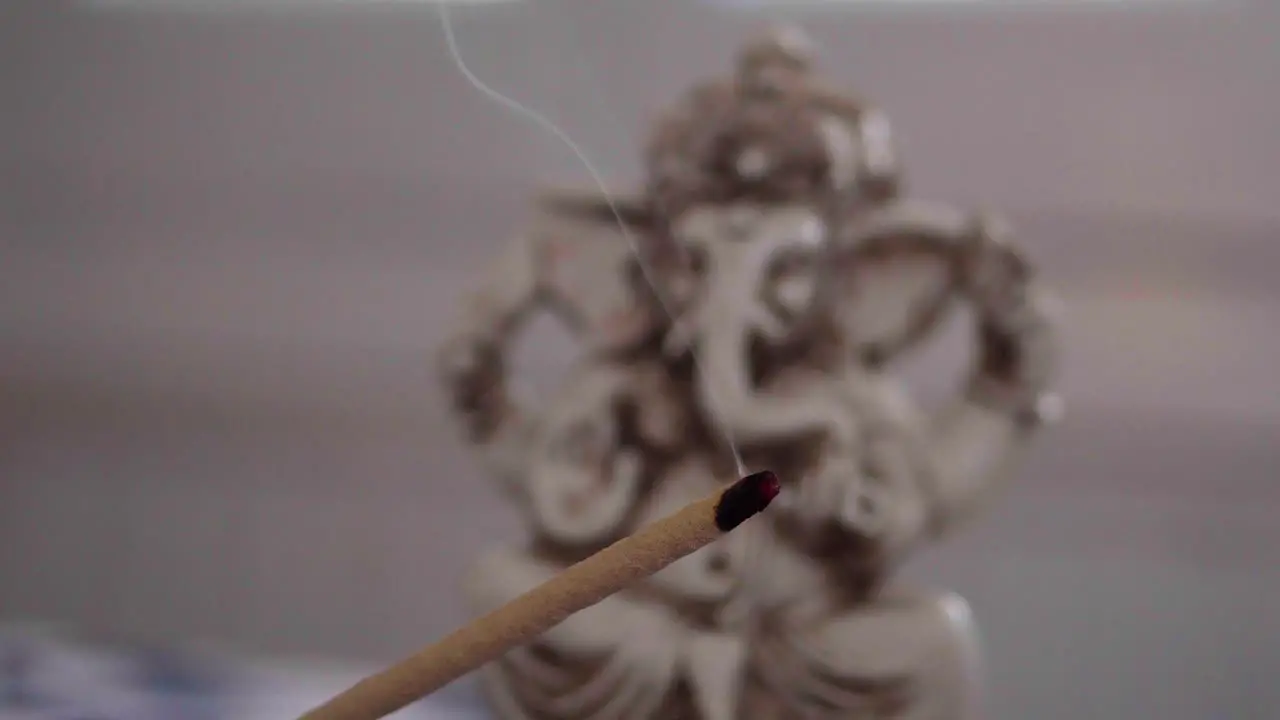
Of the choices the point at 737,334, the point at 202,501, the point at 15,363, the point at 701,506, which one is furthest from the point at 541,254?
the point at 15,363

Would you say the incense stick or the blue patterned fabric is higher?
the incense stick

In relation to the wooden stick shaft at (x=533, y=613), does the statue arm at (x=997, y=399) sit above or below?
below

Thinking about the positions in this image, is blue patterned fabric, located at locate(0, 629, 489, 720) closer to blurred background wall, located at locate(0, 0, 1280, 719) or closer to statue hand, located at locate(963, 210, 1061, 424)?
blurred background wall, located at locate(0, 0, 1280, 719)

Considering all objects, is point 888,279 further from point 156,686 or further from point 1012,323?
point 156,686

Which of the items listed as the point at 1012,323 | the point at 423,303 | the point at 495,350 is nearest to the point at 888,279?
the point at 1012,323

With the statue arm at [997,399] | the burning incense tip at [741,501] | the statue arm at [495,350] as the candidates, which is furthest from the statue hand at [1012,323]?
the burning incense tip at [741,501]

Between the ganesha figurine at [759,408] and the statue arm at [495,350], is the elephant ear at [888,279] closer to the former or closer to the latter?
the ganesha figurine at [759,408]

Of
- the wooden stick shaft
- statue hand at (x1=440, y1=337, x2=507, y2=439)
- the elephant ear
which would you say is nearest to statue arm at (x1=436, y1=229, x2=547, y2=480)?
statue hand at (x1=440, y1=337, x2=507, y2=439)
